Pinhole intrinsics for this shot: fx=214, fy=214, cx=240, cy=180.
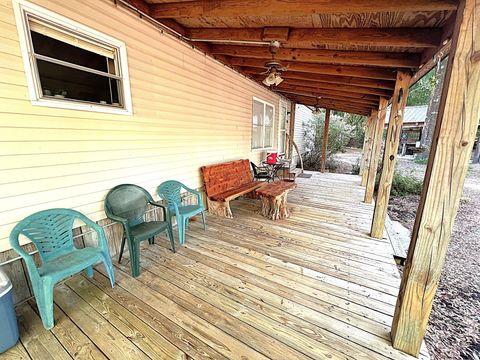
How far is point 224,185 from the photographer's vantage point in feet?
13.8

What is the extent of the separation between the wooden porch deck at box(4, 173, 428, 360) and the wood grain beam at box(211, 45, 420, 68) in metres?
2.36

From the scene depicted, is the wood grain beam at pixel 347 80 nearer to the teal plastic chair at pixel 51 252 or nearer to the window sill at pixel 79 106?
the window sill at pixel 79 106

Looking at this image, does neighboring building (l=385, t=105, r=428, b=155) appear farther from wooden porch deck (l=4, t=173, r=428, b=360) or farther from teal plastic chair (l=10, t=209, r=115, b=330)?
teal plastic chair (l=10, t=209, r=115, b=330)

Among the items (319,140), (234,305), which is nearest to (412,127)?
(319,140)

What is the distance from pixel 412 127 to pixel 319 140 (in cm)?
1052

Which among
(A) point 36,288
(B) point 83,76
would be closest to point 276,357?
(A) point 36,288

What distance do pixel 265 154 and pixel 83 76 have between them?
199 inches

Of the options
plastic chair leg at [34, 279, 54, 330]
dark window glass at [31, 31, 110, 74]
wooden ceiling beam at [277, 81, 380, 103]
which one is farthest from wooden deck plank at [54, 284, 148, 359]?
wooden ceiling beam at [277, 81, 380, 103]

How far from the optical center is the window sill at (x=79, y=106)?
1824 mm

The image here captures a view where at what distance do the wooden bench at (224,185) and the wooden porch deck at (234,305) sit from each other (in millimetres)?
788

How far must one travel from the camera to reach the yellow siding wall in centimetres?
170

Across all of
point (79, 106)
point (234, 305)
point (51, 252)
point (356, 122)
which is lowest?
point (234, 305)

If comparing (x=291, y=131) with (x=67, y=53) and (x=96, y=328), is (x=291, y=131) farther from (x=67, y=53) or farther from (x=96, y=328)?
(x=96, y=328)

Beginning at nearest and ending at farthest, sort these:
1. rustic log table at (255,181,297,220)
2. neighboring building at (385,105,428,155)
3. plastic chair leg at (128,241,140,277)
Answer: plastic chair leg at (128,241,140,277) < rustic log table at (255,181,297,220) < neighboring building at (385,105,428,155)
